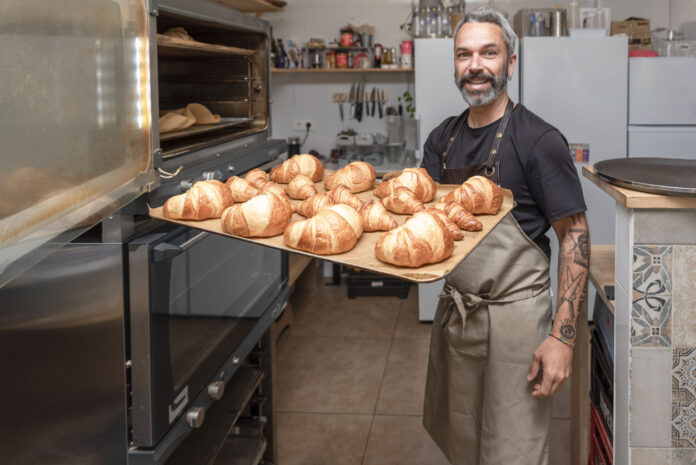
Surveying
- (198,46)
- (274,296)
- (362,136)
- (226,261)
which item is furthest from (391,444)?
(362,136)

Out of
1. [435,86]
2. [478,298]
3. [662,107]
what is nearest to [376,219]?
[478,298]

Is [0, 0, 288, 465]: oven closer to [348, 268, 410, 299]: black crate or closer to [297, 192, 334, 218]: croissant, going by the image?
[297, 192, 334, 218]: croissant

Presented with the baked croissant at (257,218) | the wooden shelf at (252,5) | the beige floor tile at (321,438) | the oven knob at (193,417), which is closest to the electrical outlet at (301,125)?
the wooden shelf at (252,5)

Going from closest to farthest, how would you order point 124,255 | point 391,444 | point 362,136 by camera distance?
1. point 124,255
2. point 391,444
3. point 362,136

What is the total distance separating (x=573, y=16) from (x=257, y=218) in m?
3.49

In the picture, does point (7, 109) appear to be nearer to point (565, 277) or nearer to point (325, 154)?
point (565, 277)

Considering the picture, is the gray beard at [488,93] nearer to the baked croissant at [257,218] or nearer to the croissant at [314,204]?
the croissant at [314,204]

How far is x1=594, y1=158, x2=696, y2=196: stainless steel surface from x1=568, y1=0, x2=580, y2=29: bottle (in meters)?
2.60

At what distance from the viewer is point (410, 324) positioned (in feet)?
14.5

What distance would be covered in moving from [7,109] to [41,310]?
49cm

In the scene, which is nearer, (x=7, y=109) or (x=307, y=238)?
(x=7, y=109)

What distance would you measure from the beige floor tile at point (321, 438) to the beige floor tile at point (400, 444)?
0.15 ft

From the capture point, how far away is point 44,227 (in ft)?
2.71

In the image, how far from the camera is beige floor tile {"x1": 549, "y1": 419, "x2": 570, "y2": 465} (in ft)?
9.09
